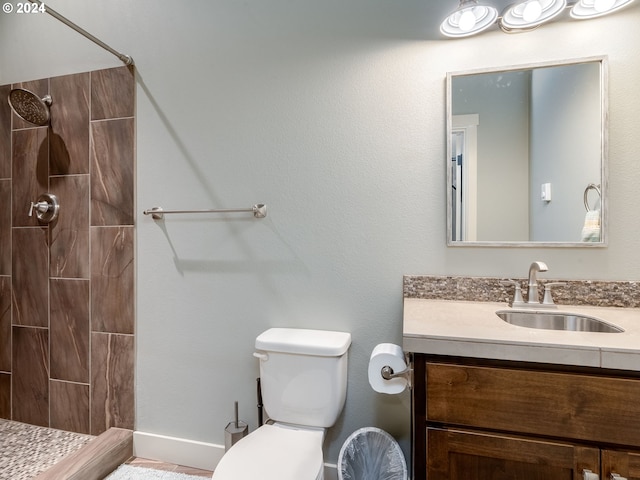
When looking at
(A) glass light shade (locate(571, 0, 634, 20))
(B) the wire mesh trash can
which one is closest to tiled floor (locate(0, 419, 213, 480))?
(B) the wire mesh trash can

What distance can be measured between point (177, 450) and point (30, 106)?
1.95 metres

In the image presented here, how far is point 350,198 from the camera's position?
143 cm

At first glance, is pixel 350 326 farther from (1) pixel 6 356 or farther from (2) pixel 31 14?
(2) pixel 31 14

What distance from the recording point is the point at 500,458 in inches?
32.7

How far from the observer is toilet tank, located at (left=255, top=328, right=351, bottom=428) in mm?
1274

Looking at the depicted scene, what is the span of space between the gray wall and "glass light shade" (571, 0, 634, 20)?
0.05 m

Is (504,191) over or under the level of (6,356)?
over

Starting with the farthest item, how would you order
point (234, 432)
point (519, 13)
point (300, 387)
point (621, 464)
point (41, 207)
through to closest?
point (41, 207) < point (234, 432) < point (300, 387) < point (519, 13) < point (621, 464)

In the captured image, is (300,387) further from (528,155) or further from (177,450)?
(528,155)

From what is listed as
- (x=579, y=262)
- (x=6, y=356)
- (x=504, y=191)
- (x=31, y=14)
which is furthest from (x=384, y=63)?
(x=6, y=356)

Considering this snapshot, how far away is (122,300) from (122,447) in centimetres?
74

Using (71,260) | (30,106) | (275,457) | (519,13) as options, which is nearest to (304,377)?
(275,457)

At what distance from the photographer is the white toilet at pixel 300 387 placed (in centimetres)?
120

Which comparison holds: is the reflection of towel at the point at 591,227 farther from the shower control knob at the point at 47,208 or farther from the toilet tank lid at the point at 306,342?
the shower control knob at the point at 47,208
